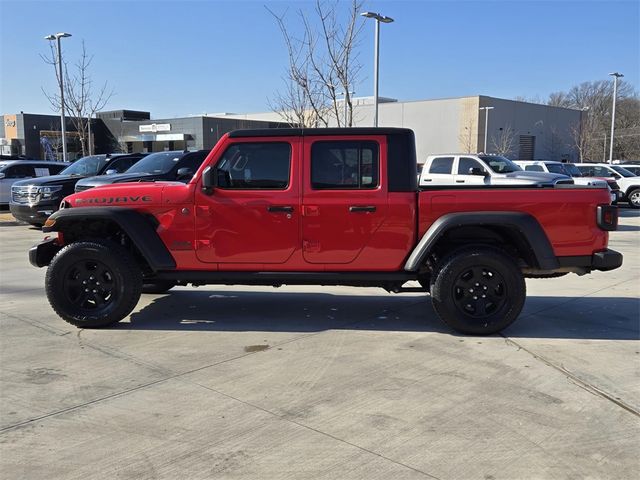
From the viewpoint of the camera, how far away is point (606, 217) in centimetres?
543

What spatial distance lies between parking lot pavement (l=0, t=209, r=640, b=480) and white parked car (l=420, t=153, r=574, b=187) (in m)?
8.59

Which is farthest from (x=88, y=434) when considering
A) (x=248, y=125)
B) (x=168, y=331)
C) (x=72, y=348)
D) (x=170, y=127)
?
(x=170, y=127)

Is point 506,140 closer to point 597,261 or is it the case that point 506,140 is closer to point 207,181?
point 597,261

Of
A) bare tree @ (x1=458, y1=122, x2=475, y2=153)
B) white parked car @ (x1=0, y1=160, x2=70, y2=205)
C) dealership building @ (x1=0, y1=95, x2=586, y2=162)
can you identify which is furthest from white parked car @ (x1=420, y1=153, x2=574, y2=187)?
bare tree @ (x1=458, y1=122, x2=475, y2=153)

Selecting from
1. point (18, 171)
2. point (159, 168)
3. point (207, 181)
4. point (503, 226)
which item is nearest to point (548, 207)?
point (503, 226)

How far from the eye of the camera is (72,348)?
5207 millimetres

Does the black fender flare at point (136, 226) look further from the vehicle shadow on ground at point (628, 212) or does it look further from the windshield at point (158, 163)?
the vehicle shadow on ground at point (628, 212)

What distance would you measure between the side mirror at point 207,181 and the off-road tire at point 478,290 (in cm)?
239

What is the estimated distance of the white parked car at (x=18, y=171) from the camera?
18.0 m

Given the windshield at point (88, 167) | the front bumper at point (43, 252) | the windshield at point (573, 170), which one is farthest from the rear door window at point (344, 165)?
the windshield at point (573, 170)

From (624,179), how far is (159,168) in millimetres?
18936

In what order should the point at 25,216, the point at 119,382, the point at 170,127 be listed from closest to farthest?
1. the point at 119,382
2. the point at 25,216
3. the point at 170,127

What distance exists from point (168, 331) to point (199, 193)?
145cm

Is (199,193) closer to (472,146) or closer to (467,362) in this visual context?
(467,362)
